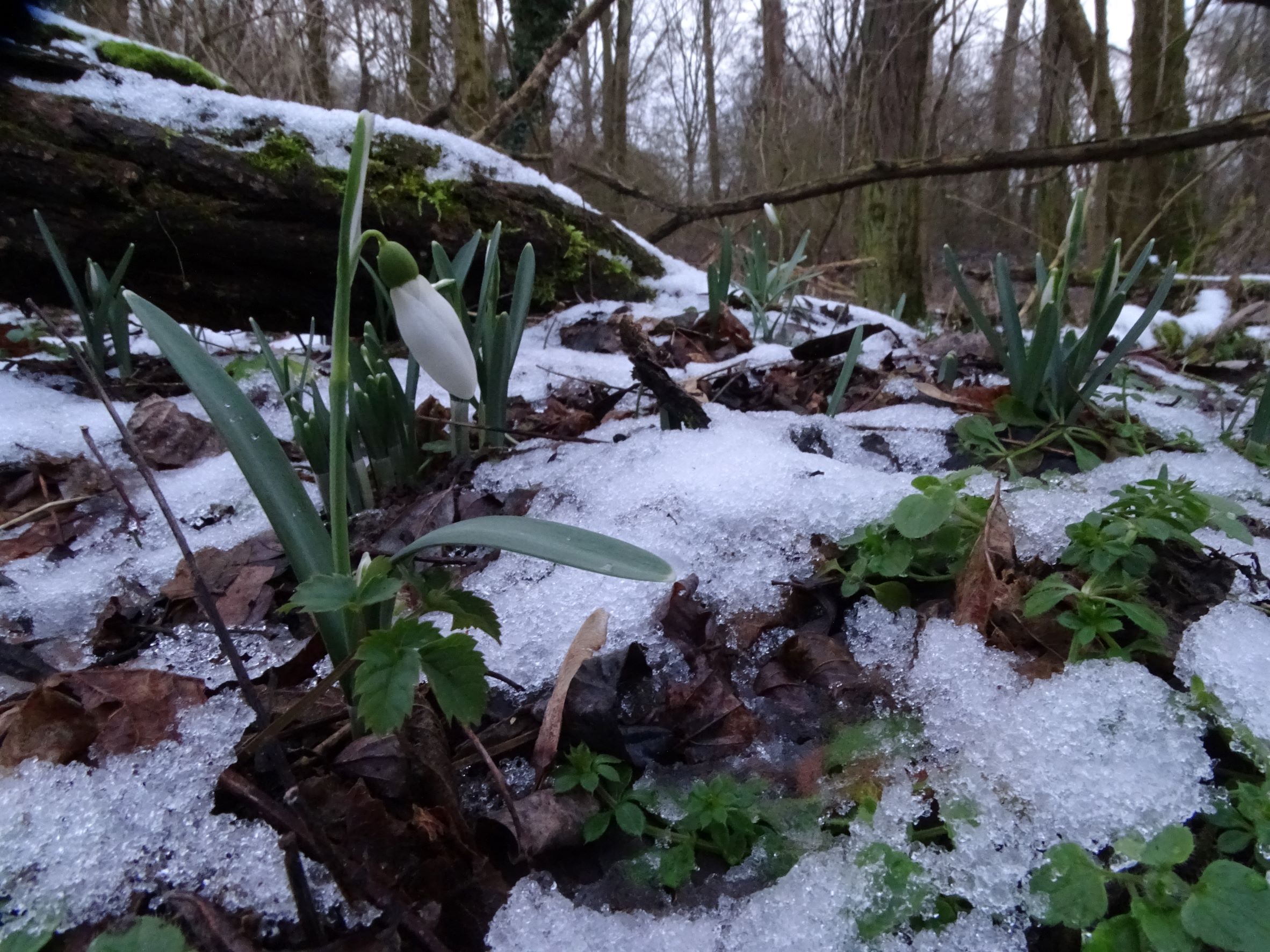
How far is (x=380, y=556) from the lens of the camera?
0.68 m

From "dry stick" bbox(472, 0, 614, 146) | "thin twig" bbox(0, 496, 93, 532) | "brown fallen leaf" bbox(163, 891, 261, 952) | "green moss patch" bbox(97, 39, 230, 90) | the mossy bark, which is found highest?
"dry stick" bbox(472, 0, 614, 146)

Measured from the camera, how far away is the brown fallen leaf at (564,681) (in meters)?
0.74

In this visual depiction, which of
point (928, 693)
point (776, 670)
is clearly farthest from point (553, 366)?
point (928, 693)

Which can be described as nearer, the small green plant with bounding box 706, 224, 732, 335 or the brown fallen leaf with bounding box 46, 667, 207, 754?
the brown fallen leaf with bounding box 46, 667, 207, 754

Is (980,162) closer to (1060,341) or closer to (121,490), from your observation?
(1060,341)

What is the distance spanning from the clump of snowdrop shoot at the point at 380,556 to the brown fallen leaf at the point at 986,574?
1.25 ft

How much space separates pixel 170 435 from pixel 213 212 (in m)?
0.82

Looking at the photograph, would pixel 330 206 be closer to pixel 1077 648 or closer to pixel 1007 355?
pixel 1007 355

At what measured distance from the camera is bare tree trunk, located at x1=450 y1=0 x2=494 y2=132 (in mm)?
5227

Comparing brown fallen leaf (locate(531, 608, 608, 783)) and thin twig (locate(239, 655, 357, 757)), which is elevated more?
thin twig (locate(239, 655, 357, 757))

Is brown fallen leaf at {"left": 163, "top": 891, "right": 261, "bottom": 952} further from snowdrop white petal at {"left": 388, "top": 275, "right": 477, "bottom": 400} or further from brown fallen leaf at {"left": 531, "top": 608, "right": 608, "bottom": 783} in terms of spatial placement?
snowdrop white petal at {"left": 388, "top": 275, "right": 477, "bottom": 400}

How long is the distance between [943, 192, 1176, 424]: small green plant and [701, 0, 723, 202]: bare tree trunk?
27.5 feet

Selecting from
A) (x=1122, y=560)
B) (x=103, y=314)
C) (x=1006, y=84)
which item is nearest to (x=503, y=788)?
(x=1122, y=560)

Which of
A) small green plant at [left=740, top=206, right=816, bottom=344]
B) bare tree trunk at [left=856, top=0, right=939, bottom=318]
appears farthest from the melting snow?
bare tree trunk at [left=856, top=0, right=939, bottom=318]
